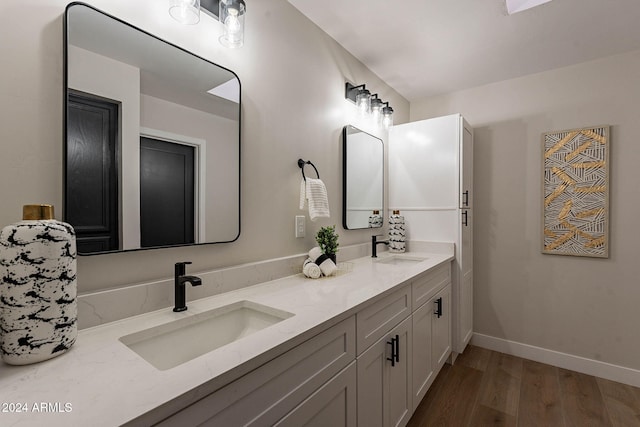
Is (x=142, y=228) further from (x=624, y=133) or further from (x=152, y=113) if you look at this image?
(x=624, y=133)

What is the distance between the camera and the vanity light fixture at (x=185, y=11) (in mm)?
1082

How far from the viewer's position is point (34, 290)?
67 cm

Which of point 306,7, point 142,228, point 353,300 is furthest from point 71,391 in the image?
point 306,7

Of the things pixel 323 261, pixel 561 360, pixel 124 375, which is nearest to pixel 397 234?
pixel 323 261

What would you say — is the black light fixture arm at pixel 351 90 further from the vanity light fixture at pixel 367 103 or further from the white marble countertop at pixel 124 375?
the white marble countertop at pixel 124 375

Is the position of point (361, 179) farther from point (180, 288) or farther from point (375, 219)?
point (180, 288)

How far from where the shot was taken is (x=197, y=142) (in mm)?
1206

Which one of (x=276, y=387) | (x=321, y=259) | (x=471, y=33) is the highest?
(x=471, y=33)

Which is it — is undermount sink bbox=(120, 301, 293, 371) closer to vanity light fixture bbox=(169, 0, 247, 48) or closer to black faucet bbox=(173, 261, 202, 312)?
black faucet bbox=(173, 261, 202, 312)

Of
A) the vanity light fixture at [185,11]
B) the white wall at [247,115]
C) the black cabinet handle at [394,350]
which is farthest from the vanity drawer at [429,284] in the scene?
the vanity light fixture at [185,11]

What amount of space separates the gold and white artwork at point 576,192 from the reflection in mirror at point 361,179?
1.34 meters

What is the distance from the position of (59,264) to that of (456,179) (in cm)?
236

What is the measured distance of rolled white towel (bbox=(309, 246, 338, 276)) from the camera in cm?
156

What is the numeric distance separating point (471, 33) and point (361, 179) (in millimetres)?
1167
